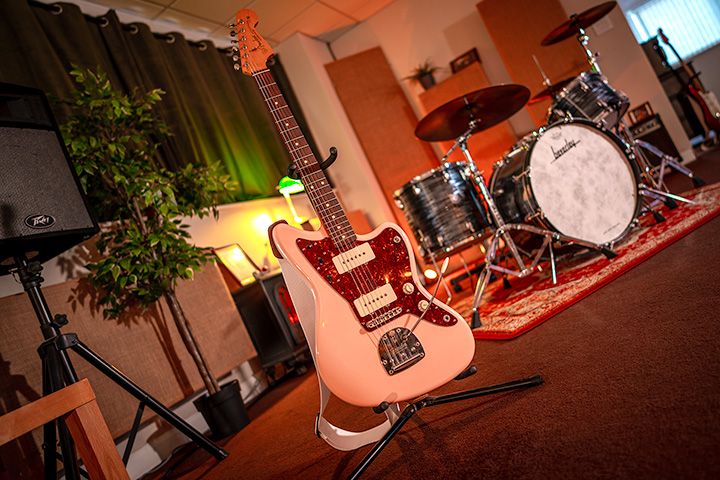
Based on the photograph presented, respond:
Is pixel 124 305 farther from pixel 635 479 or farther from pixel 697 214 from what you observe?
pixel 697 214

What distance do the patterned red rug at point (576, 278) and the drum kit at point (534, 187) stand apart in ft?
0.29

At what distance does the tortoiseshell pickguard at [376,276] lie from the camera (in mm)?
1202

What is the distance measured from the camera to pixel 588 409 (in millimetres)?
1003

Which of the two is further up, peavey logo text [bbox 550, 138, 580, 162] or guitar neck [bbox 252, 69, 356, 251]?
guitar neck [bbox 252, 69, 356, 251]

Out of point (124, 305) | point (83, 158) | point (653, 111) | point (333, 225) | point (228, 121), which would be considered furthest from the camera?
point (653, 111)

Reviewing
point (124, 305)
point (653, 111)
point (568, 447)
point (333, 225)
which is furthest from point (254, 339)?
point (653, 111)

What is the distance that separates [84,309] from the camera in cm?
212

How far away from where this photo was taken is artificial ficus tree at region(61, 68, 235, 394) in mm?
2098

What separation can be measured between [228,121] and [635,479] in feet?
13.4

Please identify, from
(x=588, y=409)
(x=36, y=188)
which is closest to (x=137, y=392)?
(x=36, y=188)

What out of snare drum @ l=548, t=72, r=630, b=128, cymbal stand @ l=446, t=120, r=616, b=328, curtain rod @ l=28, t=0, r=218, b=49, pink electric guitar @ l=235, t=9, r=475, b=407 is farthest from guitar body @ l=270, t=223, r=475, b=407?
curtain rod @ l=28, t=0, r=218, b=49

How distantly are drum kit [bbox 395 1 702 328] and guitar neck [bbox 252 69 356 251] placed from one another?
3.42ft

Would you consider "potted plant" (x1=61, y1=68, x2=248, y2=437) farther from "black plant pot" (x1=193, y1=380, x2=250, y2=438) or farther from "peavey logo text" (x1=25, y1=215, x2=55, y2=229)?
"peavey logo text" (x1=25, y1=215, x2=55, y2=229)

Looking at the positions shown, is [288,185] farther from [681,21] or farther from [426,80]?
[681,21]
